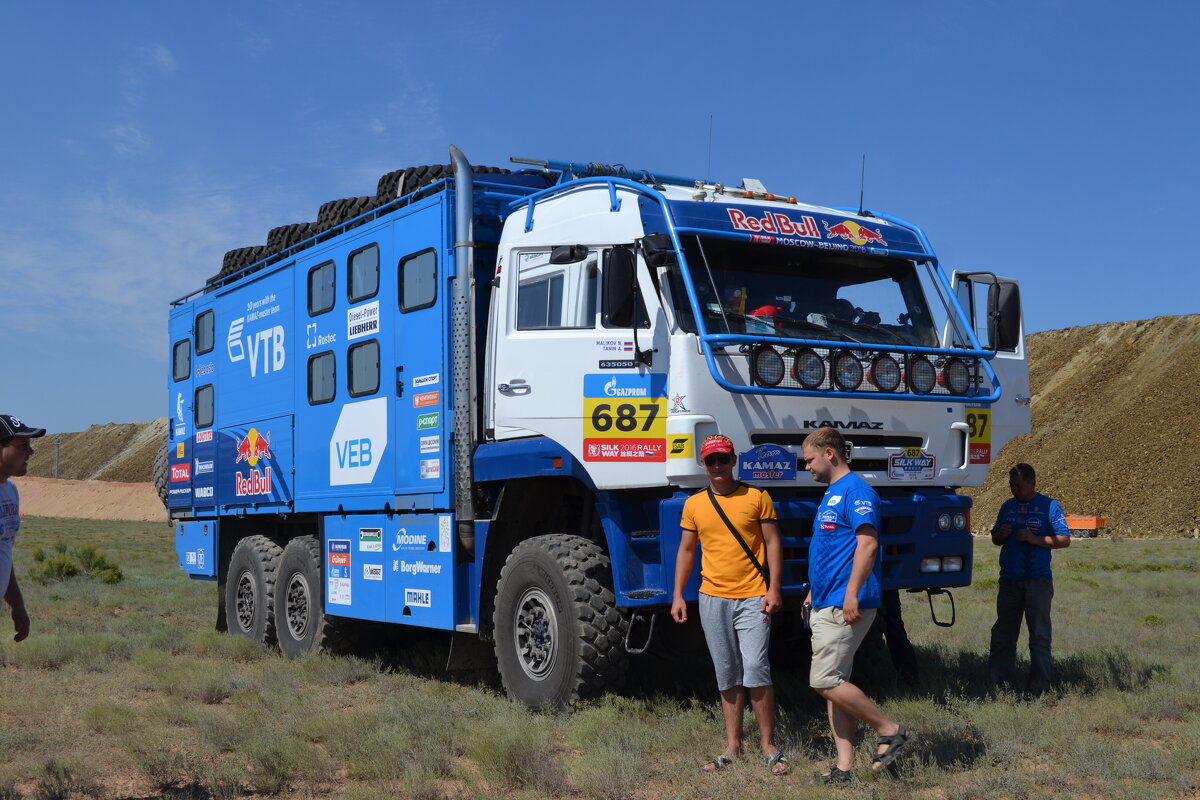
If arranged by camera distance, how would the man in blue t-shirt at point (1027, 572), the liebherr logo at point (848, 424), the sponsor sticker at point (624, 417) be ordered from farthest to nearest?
1. the man in blue t-shirt at point (1027, 572)
2. the liebherr logo at point (848, 424)
3. the sponsor sticker at point (624, 417)

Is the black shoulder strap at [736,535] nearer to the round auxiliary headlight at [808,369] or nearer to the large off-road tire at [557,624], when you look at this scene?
the round auxiliary headlight at [808,369]

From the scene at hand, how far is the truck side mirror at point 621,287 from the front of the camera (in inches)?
309

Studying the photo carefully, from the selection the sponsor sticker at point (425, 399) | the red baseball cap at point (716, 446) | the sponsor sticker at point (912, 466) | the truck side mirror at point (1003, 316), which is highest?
the truck side mirror at point (1003, 316)

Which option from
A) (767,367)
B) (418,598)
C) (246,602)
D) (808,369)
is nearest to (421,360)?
(418,598)

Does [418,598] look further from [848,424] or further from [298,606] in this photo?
[848,424]

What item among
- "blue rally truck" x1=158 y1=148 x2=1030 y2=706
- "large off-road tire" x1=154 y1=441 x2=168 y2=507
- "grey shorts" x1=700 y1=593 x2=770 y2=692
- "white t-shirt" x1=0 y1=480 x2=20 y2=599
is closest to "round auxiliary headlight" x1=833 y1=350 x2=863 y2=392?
"blue rally truck" x1=158 y1=148 x2=1030 y2=706

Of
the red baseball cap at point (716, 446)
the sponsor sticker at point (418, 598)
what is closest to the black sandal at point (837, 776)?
the red baseball cap at point (716, 446)

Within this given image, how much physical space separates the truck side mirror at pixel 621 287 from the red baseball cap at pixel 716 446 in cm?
124

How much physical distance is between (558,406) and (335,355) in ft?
12.4

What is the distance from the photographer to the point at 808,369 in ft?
26.0

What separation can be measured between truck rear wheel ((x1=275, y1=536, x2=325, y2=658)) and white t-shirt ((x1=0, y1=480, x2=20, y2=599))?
612 centimetres

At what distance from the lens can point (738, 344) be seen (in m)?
7.77

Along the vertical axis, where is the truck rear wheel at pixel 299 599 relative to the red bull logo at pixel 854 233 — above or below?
below

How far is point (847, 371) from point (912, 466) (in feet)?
2.85
